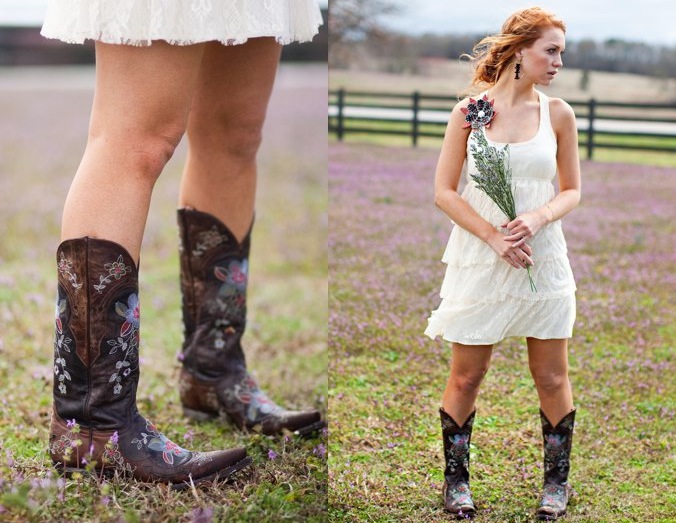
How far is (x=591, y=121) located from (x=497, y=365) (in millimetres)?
947

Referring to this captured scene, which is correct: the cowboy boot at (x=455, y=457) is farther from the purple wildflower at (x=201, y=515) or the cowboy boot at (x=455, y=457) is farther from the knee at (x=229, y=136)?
the knee at (x=229, y=136)

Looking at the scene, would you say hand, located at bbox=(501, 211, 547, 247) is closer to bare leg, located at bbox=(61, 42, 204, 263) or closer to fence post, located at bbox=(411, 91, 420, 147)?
bare leg, located at bbox=(61, 42, 204, 263)

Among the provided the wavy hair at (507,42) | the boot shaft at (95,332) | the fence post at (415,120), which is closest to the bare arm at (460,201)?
the wavy hair at (507,42)

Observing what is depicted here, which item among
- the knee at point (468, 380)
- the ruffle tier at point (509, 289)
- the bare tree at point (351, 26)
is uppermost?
the bare tree at point (351, 26)

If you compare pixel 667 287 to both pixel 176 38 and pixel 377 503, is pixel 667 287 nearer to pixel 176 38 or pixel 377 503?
pixel 377 503

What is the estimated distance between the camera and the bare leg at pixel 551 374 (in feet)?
6.52

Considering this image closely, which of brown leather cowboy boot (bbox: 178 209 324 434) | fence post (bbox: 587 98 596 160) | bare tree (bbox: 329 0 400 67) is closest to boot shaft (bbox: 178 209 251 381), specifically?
brown leather cowboy boot (bbox: 178 209 324 434)

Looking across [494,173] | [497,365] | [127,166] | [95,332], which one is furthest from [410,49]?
[95,332]

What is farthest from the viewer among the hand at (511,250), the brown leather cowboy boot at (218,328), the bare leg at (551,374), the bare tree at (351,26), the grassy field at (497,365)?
the bare tree at (351,26)

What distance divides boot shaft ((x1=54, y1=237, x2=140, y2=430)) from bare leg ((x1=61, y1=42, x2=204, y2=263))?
0.05 meters

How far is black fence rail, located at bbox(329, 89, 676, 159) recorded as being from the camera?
9.80 ft

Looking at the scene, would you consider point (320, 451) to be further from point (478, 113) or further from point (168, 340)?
point (168, 340)

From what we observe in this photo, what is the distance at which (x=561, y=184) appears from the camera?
76.8 inches

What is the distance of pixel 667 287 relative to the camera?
3.18 meters
